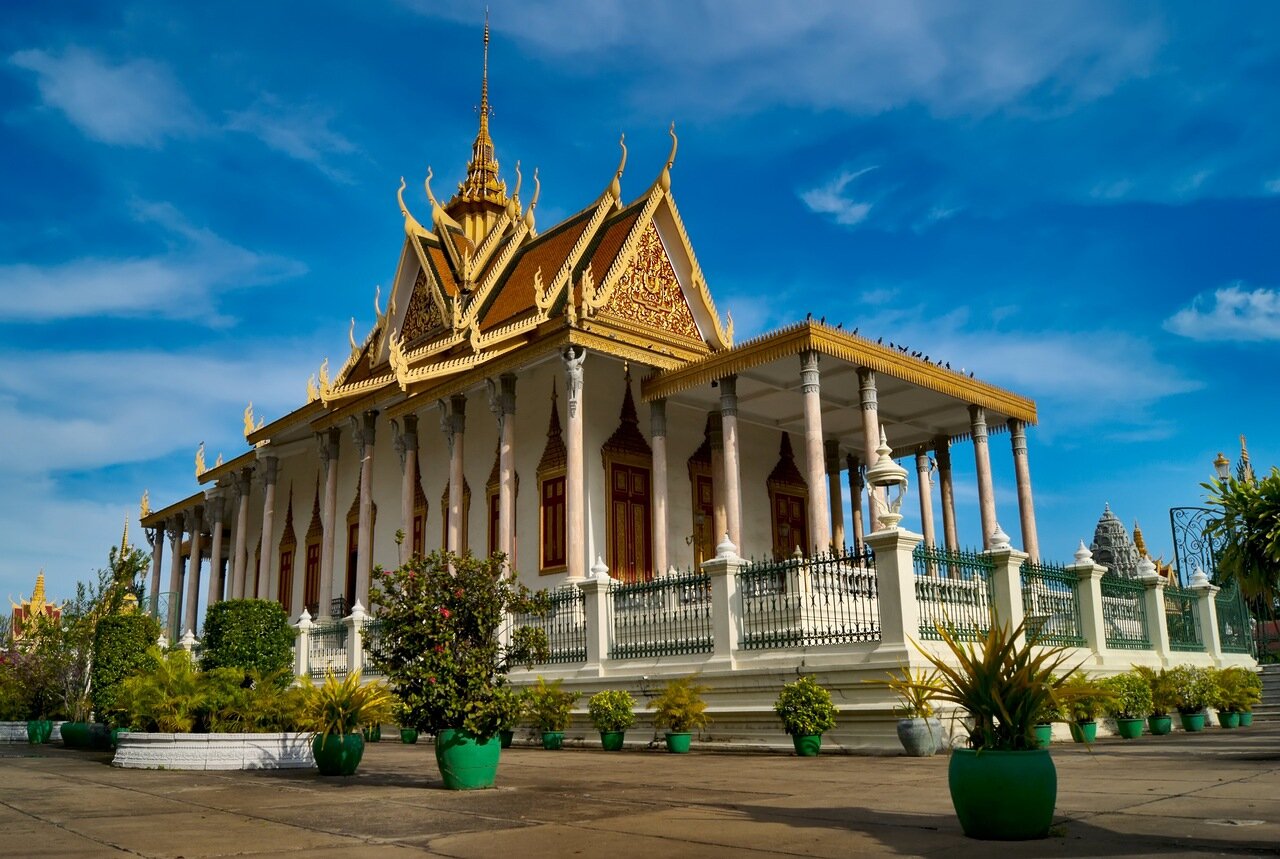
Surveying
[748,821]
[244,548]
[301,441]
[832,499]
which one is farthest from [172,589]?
[748,821]

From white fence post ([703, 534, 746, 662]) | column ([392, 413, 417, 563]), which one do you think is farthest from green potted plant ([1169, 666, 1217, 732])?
column ([392, 413, 417, 563])

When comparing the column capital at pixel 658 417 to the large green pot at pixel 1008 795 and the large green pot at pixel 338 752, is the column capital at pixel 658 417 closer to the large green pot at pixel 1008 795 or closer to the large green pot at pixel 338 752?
the large green pot at pixel 338 752

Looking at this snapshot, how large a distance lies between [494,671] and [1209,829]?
5.03 m

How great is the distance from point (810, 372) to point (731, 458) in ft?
6.66

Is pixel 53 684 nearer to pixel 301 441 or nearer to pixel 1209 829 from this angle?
pixel 301 441

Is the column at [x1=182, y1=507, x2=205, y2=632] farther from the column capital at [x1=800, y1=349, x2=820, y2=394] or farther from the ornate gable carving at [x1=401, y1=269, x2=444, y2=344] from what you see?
the column capital at [x1=800, y1=349, x2=820, y2=394]

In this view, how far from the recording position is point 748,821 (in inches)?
219

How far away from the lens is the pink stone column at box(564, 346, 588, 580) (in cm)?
1695

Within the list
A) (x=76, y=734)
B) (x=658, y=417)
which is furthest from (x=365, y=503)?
(x=76, y=734)

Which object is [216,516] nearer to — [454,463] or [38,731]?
[454,463]

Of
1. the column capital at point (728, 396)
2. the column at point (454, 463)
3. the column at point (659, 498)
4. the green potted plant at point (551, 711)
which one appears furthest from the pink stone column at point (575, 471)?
the green potted plant at point (551, 711)

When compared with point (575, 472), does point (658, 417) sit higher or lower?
higher

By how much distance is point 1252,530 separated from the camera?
9.74 meters

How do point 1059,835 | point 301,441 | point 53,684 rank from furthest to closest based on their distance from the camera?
point 301,441, point 53,684, point 1059,835
